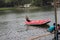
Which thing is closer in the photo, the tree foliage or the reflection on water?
the reflection on water

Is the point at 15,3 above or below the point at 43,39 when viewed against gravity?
below

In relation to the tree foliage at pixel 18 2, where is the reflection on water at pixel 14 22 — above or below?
above

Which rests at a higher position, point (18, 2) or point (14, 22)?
point (14, 22)

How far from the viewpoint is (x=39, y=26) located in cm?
3052

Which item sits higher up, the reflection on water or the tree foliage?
the reflection on water

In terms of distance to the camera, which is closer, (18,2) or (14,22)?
(14,22)

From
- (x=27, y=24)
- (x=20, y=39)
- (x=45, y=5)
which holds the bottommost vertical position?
(x=45, y=5)

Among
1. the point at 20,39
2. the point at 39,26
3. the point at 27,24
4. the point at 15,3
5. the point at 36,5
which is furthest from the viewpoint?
the point at 15,3

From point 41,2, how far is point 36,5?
137 inches

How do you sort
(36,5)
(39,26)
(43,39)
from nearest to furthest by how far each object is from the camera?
(43,39), (39,26), (36,5)

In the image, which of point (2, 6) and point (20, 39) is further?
point (2, 6)

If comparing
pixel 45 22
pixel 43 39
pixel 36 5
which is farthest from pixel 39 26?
pixel 36 5

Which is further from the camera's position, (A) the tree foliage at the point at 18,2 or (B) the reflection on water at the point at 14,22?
(A) the tree foliage at the point at 18,2

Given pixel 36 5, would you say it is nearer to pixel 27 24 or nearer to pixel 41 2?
pixel 41 2
